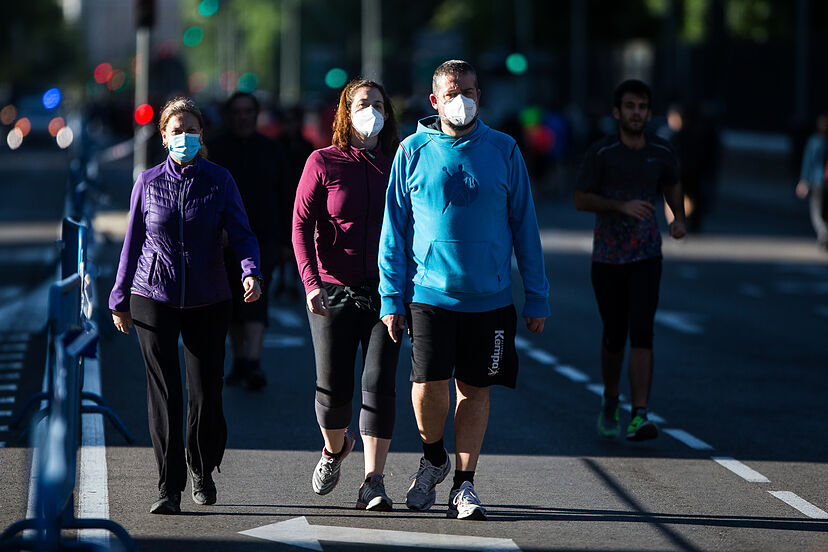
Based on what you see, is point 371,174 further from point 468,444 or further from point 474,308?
point 468,444

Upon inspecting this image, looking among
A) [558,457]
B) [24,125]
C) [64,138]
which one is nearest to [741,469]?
[558,457]

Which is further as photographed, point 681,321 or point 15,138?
point 15,138

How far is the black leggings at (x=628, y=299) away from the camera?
875 centimetres

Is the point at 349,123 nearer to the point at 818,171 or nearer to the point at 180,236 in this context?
the point at 180,236

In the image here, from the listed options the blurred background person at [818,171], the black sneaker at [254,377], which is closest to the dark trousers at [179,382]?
the black sneaker at [254,377]

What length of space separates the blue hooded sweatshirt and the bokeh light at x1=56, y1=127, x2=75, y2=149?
2074 inches

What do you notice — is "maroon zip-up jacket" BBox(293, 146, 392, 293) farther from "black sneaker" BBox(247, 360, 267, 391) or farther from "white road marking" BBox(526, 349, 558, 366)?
"white road marking" BBox(526, 349, 558, 366)

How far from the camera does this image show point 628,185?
346 inches

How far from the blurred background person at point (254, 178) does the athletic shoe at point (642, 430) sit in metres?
2.66

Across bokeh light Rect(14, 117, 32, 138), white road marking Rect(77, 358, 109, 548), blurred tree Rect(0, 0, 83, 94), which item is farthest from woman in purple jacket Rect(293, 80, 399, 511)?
blurred tree Rect(0, 0, 83, 94)

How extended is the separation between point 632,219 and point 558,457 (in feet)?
4.54

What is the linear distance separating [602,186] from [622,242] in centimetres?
33

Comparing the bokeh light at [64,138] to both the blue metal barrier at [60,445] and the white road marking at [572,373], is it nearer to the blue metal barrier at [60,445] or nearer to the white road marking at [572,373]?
the white road marking at [572,373]

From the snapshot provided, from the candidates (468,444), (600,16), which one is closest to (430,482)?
(468,444)
